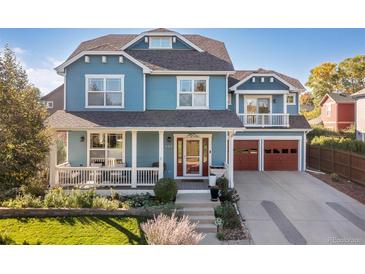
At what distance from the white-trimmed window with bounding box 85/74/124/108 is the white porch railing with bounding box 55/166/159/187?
3135 mm

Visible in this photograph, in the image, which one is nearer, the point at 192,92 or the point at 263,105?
the point at 192,92

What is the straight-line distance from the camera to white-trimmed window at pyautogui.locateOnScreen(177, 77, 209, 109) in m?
12.3

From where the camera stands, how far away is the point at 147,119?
444 inches

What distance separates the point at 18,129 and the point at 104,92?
3961 mm

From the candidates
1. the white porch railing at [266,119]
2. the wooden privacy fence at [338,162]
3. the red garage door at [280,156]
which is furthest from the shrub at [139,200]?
the wooden privacy fence at [338,162]

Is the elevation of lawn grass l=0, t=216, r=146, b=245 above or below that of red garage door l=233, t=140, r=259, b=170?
below

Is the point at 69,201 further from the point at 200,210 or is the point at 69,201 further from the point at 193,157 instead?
the point at 193,157

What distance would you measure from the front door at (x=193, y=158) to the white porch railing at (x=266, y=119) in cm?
607

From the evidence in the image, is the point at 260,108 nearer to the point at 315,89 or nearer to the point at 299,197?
the point at 299,197

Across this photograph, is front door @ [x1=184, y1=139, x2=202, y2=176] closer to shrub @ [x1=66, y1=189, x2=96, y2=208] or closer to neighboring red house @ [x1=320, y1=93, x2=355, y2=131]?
shrub @ [x1=66, y1=189, x2=96, y2=208]

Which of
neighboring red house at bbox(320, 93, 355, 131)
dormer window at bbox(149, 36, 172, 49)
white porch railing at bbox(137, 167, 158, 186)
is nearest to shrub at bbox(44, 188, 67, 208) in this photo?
white porch railing at bbox(137, 167, 158, 186)

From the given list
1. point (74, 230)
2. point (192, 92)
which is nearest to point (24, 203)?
point (74, 230)

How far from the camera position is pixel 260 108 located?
1780cm
